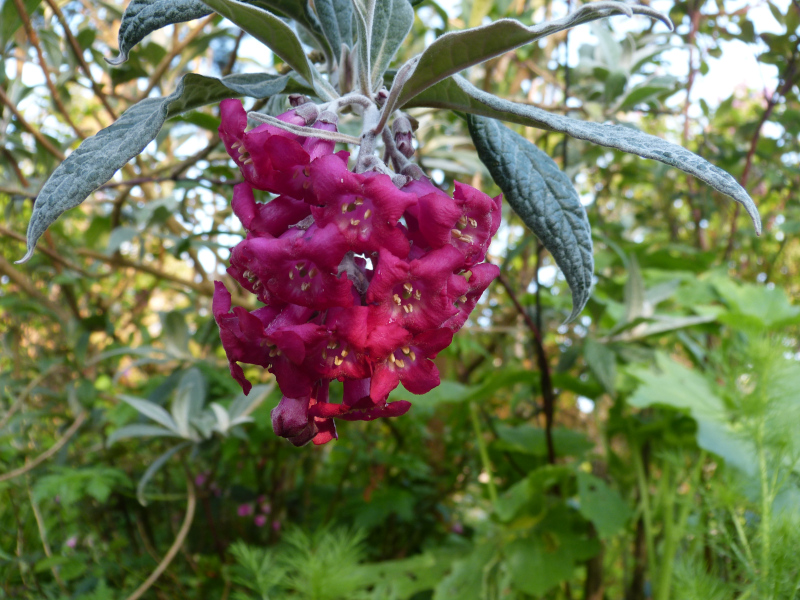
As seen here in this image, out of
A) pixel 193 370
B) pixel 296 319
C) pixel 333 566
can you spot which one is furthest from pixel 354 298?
pixel 193 370

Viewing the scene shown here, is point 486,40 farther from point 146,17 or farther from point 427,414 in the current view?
point 427,414

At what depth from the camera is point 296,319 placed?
0.52 metres

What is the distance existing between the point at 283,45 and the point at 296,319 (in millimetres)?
263

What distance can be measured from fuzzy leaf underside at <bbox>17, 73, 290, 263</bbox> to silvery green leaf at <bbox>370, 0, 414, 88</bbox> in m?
0.10

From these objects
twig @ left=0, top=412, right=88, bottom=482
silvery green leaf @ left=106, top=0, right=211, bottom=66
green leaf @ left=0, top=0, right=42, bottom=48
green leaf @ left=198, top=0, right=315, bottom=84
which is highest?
green leaf @ left=0, top=0, right=42, bottom=48

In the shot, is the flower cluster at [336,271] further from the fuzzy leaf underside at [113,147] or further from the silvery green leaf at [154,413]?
the silvery green leaf at [154,413]

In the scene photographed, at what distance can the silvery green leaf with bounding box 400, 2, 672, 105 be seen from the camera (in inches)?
18.6

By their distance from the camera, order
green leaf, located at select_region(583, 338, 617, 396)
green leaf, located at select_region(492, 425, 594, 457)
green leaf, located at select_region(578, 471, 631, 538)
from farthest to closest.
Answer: green leaf, located at select_region(492, 425, 594, 457) < green leaf, located at select_region(578, 471, 631, 538) < green leaf, located at select_region(583, 338, 617, 396)

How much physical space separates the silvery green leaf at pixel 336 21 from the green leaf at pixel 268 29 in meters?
0.11

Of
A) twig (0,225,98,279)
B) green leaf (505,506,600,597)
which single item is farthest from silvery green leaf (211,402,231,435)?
green leaf (505,506,600,597)

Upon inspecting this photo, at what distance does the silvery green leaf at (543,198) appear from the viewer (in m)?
0.59

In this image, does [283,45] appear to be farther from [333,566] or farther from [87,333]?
[87,333]

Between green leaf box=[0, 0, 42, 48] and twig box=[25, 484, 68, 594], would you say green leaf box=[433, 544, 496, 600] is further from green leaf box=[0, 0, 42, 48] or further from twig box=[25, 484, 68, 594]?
green leaf box=[0, 0, 42, 48]

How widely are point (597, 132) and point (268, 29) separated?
1.02 ft
